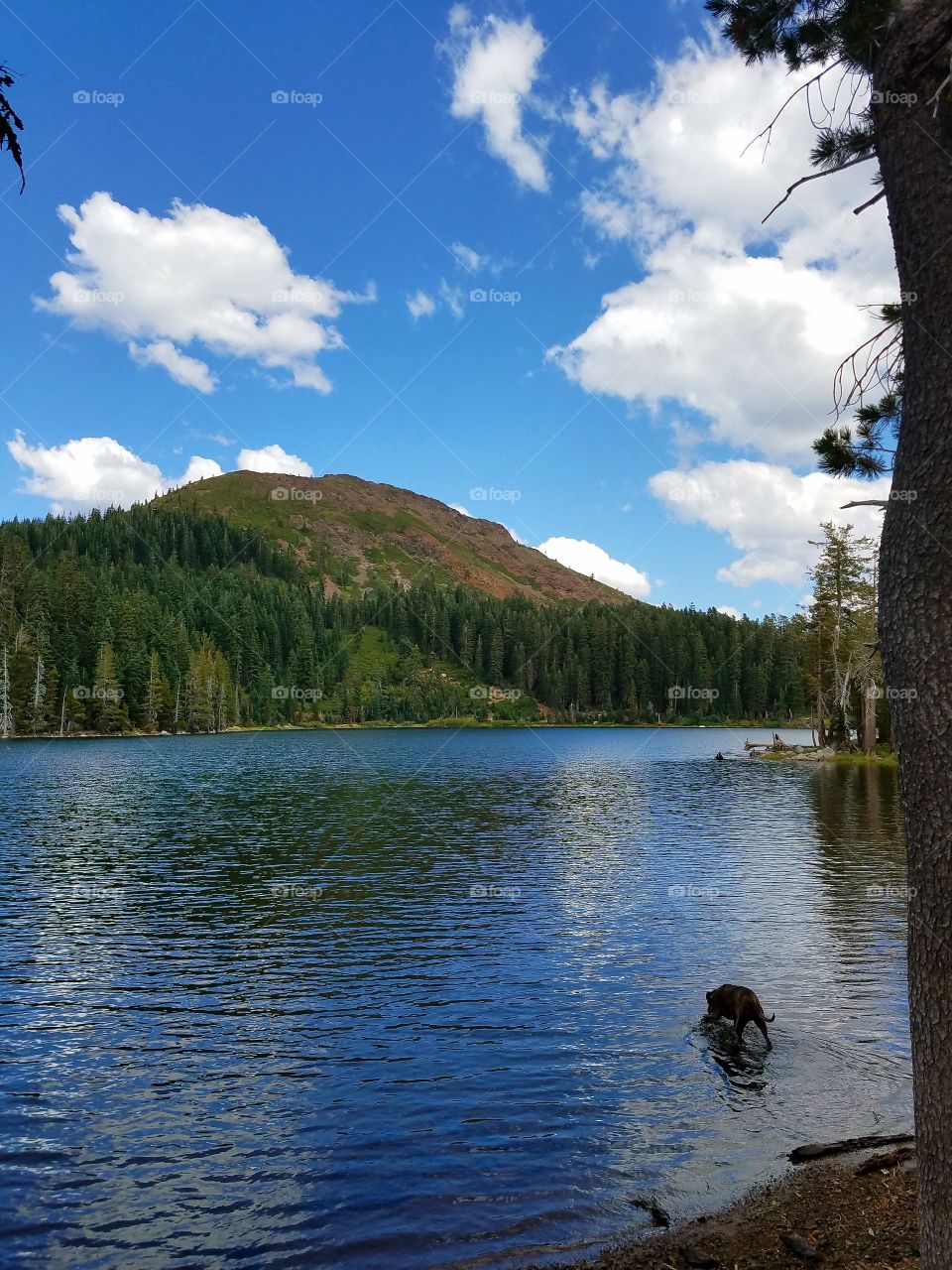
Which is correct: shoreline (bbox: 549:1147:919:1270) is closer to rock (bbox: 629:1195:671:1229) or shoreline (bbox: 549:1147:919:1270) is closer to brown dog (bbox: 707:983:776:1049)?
rock (bbox: 629:1195:671:1229)

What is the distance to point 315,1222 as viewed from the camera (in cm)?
1187

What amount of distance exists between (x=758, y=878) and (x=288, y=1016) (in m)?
23.7

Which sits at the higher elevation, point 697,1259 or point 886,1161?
point 697,1259

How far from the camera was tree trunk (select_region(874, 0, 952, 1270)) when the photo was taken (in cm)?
726

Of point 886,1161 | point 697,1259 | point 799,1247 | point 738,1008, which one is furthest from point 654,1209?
point 738,1008

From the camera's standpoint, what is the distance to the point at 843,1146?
1366cm

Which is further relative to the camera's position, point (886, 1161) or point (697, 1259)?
point (886, 1161)

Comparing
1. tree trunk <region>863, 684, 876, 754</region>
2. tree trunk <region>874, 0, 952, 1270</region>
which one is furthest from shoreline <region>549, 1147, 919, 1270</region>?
tree trunk <region>863, 684, 876, 754</region>

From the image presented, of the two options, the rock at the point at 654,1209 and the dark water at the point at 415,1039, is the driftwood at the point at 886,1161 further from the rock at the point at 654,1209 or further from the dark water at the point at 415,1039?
the rock at the point at 654,1209

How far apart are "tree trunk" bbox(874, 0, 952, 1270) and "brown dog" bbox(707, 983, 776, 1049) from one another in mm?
11096

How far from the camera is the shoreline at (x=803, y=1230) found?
401 inches

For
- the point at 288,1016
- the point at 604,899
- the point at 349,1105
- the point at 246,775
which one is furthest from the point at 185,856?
the point at 246,775

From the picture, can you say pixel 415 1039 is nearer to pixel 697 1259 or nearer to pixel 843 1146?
pixel 843 1146

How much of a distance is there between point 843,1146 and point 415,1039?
8873 mm
